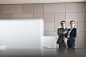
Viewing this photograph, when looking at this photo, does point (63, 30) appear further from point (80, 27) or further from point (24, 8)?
point (24, 8)

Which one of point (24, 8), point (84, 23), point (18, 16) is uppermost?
point (24, 8)

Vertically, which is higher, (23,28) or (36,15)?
(36,15)

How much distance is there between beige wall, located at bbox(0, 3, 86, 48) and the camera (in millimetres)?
4078

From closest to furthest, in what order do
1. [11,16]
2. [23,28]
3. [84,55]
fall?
[84,55] → [23,28] → [11,16]

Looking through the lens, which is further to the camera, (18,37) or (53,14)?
(53,14)

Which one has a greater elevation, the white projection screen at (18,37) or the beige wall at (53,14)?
the beige wall at (53,14)

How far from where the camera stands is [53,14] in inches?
164

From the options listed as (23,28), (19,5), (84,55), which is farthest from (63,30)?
(84,55)

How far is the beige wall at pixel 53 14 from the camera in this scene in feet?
13.4

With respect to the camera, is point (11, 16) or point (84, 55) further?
point (11, 16)

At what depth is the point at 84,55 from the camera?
25 cm

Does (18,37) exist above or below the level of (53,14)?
below

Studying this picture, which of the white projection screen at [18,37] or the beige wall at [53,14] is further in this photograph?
the beige wall at [53,14]

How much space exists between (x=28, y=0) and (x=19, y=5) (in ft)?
2.09
